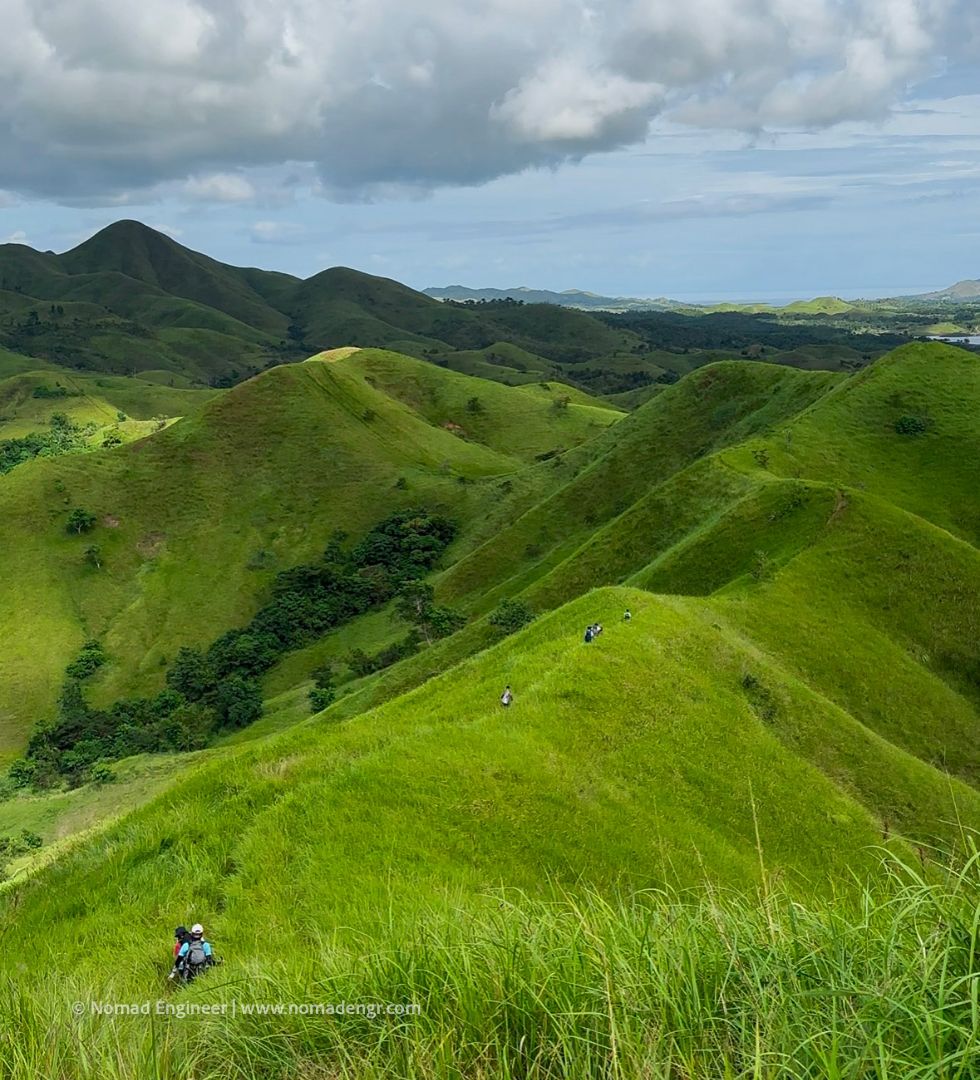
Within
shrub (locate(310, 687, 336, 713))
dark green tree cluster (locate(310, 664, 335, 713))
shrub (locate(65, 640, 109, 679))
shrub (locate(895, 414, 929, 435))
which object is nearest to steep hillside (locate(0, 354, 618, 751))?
shrub (locate(65, 640, 109, 679))

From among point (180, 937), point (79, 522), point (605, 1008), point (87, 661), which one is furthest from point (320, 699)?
point (605, 1008)

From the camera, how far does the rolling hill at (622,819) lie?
5.61 meters

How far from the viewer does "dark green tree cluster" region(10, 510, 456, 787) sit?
283 feet

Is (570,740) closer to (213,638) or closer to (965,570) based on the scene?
(965,570)

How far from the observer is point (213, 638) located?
113m

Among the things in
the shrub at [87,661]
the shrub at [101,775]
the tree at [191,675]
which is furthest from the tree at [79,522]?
the shrub at [101,775]

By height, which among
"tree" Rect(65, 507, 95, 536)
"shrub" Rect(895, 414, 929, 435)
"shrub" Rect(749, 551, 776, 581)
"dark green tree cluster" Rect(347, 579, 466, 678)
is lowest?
"dark green tree cluster" Rect(347, 579, 466, 678)

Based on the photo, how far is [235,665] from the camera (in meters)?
104

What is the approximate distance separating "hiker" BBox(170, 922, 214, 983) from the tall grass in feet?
8.84

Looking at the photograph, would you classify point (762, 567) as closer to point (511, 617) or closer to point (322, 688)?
point (511, 617)

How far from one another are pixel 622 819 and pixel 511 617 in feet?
136

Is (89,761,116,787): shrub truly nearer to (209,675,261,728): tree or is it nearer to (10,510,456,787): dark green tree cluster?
(10,510,456,787): dark green tree cluster

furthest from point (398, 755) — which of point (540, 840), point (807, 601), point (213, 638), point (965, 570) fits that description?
point (213, 638)

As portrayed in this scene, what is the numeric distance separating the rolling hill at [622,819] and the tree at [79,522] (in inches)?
2303
